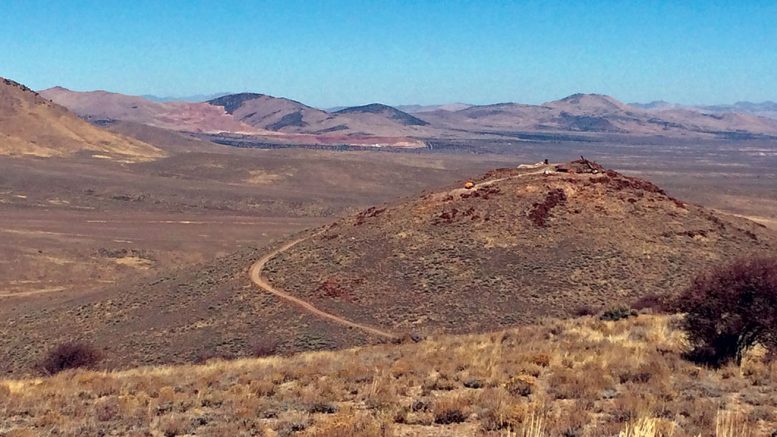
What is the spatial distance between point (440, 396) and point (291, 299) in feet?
60.1

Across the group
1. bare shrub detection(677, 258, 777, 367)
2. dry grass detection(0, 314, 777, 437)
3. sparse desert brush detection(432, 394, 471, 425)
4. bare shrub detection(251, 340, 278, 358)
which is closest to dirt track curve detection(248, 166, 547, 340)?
bare shrub detection(251, 340, 278, 358)

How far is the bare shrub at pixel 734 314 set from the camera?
1625 centimetres

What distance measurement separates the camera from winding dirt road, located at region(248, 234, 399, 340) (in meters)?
28.9

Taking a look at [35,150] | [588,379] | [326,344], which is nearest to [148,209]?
[35,150]

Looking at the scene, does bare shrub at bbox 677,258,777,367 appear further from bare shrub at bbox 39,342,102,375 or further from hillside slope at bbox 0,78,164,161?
hillside slope at bbox 0,78,164,161

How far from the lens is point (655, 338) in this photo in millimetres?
19641

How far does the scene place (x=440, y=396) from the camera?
14.2 meters

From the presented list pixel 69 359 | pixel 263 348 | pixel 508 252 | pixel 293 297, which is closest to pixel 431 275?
pixel 508 252

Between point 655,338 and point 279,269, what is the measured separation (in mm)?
20006

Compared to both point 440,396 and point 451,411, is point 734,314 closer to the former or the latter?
point 440,396

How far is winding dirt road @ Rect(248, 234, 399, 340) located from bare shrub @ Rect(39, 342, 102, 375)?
7985 millimetres

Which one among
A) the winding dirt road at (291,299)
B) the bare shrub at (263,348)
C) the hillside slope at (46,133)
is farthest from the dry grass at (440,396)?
the hillside slope at (46,133)

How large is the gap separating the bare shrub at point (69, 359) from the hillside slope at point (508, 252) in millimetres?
9017

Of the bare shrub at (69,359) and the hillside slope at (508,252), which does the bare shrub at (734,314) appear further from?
the bare shrub at (69,359)
